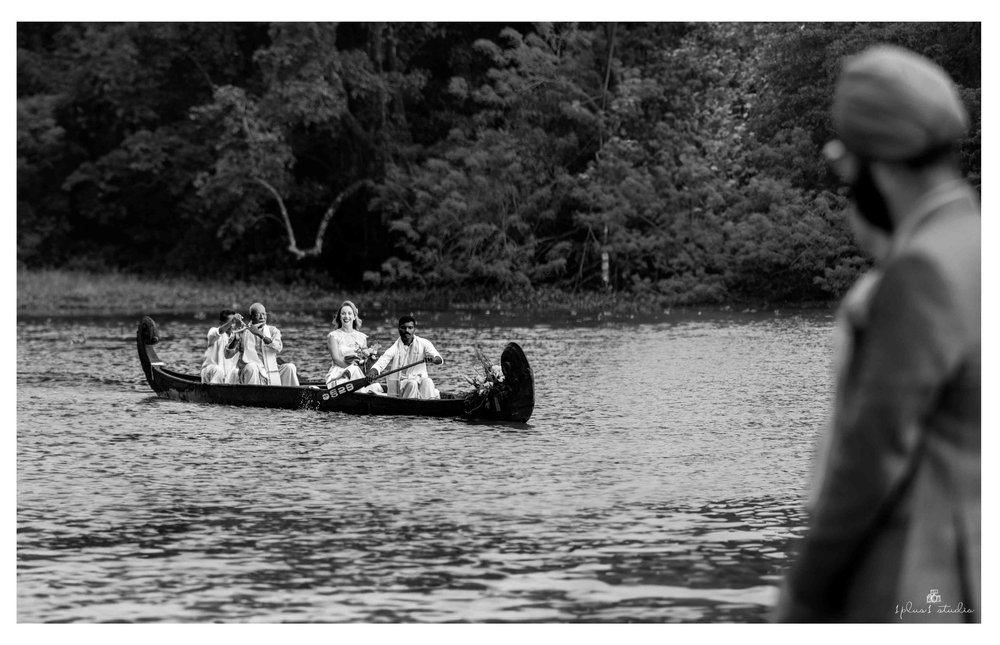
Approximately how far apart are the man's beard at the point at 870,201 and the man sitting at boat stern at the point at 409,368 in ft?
43.2

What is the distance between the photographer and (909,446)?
2242 millimetres

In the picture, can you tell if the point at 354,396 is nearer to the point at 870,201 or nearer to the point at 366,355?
the point at 366,355

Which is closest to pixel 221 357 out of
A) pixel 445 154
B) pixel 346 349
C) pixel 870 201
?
pixel 346 349

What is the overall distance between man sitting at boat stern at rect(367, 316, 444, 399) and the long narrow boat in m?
0.26

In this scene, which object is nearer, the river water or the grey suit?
the grey suit

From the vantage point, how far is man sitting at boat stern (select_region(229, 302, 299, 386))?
17406 millimetres

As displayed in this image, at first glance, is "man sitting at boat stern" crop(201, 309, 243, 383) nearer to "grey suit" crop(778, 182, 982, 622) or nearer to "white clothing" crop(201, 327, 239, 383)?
"white clothing" crop(201, 327, 239, 383)

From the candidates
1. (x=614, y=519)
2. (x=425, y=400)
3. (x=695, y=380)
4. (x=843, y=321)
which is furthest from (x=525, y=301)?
(x=843, y=321)

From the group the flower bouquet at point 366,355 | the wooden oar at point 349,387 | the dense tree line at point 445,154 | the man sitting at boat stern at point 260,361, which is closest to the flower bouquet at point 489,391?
the wooden oar at point 349,387

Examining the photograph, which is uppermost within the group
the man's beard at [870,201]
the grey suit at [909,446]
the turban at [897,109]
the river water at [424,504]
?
the turban at [897,109]

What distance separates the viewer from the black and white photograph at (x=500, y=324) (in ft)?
7.75

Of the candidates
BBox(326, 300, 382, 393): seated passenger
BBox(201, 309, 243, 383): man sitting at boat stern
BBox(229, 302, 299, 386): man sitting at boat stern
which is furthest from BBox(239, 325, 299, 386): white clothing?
BBox(326, 300, 382, 393): seated passenger

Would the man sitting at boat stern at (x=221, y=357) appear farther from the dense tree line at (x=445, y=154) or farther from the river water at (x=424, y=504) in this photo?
the dense tree line at (x=445, y=154)

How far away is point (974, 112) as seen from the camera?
28.4m
